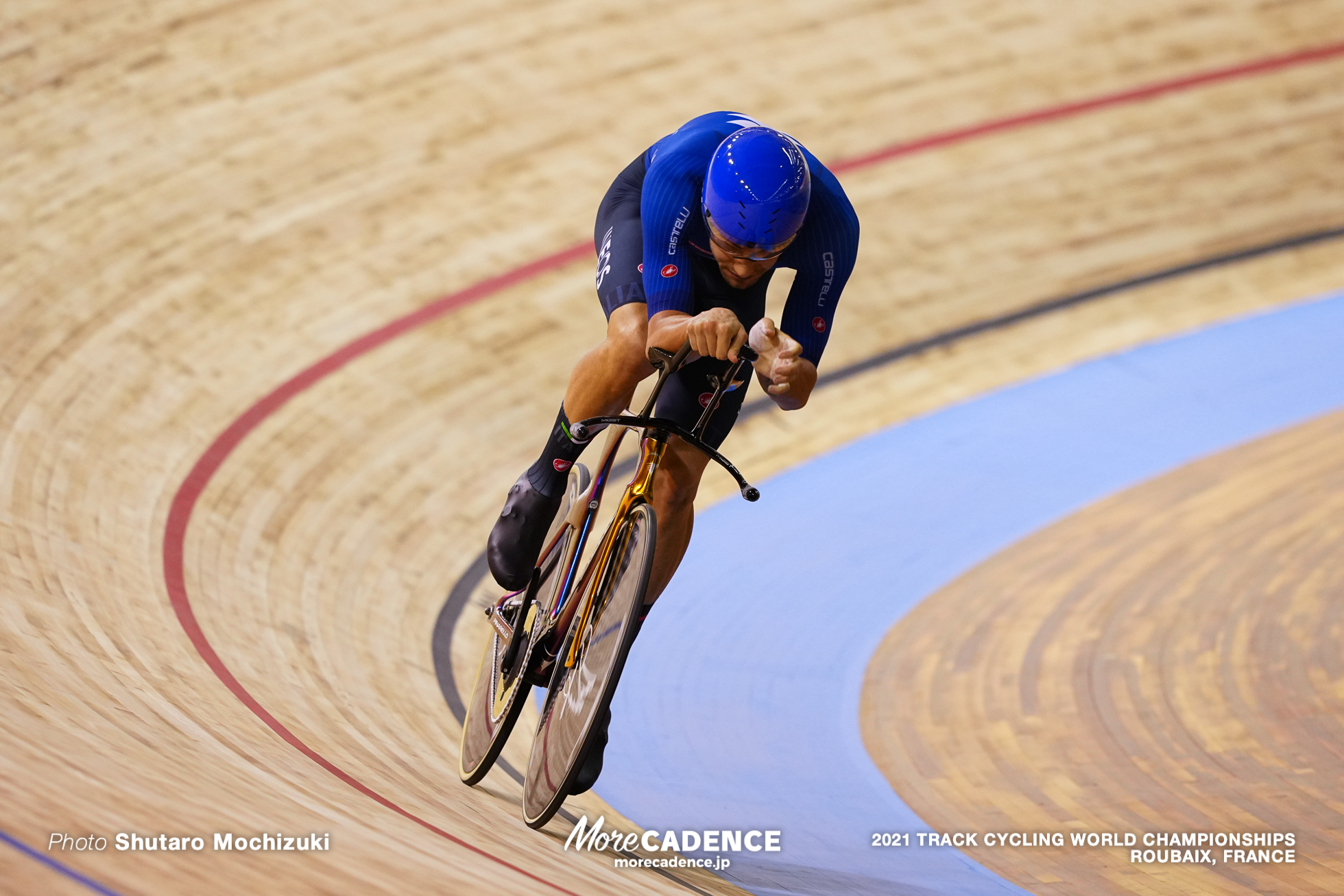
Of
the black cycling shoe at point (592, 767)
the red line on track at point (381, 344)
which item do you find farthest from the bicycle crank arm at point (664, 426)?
the red line on track at point (381, 344)

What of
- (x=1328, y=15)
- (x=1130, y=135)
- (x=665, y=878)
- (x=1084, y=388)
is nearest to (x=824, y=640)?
(x=665, y=878)

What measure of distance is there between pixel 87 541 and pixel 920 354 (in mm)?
2935

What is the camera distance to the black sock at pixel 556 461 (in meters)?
2.82

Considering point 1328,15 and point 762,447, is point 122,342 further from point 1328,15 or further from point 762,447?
point 1328,15

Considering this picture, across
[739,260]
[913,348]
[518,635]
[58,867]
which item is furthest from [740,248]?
[913,348]

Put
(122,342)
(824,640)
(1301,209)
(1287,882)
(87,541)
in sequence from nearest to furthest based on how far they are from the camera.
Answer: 1. (1287,882)
2. (87,541)
3. (824,640)
4. (122,342)
5. (1301,209)

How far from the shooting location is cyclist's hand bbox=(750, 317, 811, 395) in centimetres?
221

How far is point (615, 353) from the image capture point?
261 centimetres

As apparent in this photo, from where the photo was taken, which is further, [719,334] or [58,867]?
[719,334]

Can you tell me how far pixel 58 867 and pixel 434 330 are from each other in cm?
311

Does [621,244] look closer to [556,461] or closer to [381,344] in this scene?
[556,461]

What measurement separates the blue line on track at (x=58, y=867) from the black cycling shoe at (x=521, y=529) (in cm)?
123

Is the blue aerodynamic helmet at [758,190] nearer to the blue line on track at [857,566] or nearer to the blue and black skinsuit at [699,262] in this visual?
the blue and black skinsuit at [699,262]

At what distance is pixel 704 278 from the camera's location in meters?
2.64
